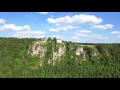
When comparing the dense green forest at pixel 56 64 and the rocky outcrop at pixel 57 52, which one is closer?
the dense green forest at pixel 56 64

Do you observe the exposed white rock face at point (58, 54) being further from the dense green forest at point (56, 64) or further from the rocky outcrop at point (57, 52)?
the dense green forest at point (56, 64)

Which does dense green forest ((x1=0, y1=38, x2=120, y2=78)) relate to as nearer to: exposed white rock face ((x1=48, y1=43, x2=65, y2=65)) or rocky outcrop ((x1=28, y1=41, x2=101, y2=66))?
rocky outcrop ((x1=28, y1=41, x2=101, y2=66))

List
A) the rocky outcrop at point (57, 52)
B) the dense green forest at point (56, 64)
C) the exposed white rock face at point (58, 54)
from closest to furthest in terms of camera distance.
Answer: the dense green forest at point (56, 64), the exposed white rock face at point (58, 54), the rocky outcrop at point (57, 52)

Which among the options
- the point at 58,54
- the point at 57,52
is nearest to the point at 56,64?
the point at 58,54

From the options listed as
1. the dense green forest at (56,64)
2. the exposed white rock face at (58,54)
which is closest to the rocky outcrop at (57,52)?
the exposed white rock face at (58,54)

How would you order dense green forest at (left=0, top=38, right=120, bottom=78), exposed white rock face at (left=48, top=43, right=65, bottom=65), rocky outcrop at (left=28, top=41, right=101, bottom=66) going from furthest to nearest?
rocky outcrop at (left=28, top=41, right=101, bottom=66) < exposed white rock face at (left=48, top=43, right=65, bottom=65) < dense green forest at (left=0, top=38, right=120, bottom=78)

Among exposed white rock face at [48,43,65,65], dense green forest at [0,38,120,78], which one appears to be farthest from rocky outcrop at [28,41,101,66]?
dense green forest at [0,38,120,78]
